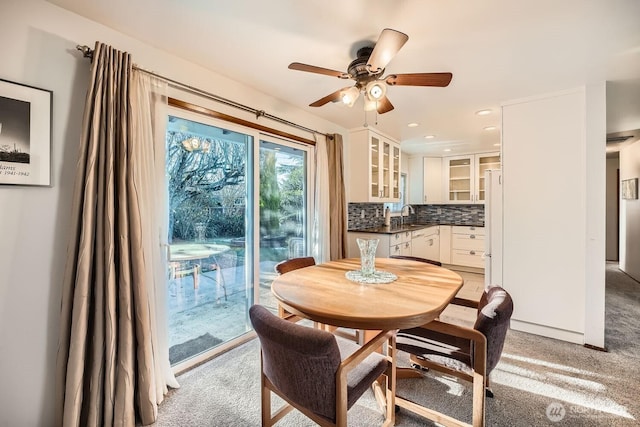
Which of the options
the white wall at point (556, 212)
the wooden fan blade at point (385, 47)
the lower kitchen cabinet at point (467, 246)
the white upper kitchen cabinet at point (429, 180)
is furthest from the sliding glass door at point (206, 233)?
the lower kitchen cabinet at point (467, 246)

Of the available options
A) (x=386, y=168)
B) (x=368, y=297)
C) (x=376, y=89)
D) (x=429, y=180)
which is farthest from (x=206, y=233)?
(x=429, y=180)

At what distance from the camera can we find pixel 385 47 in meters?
1.38

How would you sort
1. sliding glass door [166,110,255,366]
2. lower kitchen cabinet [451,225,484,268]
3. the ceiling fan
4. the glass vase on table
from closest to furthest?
1. the ceiling fan
2. the glass vase on table
3. sliding glass door [166,110,255,366]
4. lower kitchen cabinet [451,225,484,268]

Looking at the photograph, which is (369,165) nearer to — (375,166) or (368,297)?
(375,166)

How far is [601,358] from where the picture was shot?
7.38 feet

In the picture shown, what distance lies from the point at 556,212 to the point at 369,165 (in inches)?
81.2

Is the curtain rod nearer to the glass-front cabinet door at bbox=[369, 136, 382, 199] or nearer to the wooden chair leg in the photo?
the glass-front cabinet door at bbox=[369, 136, 382, 199]

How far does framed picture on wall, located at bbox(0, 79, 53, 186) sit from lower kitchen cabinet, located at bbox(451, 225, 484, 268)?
Result: 228 inches

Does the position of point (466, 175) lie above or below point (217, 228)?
above

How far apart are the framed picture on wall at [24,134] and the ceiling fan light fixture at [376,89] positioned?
1765mm

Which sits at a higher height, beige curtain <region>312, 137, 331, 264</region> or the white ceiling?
the white ceiling

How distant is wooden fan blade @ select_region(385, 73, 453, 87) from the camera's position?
157cm

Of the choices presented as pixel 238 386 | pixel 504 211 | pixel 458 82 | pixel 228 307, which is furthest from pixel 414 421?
pixel 458 82

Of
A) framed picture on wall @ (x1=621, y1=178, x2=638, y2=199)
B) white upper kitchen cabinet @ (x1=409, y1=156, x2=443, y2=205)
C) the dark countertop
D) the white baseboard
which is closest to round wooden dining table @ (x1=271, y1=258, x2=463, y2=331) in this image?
the white baseboard
